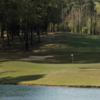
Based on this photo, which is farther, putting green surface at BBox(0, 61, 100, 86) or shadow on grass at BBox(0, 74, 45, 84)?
shadow on grass at BBox(0, 74, 45, 84)

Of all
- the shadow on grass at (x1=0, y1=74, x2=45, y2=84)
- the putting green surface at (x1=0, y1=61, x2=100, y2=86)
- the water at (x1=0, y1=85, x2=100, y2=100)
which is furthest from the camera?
the shadow on grass at (x1=0, y1=74, x2=45, y2=84)

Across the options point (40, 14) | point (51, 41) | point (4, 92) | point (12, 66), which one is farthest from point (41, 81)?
point (51, 41)

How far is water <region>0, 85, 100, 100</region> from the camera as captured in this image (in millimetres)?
25188

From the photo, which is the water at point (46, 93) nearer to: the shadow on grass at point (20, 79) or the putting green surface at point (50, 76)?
the putting green surface at point (50, 76)

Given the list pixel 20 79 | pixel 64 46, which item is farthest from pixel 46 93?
pixel 64 46

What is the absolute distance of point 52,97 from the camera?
25.4 meters

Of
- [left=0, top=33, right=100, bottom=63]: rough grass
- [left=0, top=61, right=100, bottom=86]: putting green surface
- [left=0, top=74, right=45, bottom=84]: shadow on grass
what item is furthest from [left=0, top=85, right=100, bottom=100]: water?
[left=0, top=33, right=100, bottom=63]: rough grass

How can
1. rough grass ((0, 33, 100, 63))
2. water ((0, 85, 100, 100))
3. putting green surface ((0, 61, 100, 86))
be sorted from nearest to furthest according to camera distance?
water ((0, 85, 100, 100)) < putting green surface ((0, 61, 100, 86)) < rough grass ((0, 33, 100, 63))

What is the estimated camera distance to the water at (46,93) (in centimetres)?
2519

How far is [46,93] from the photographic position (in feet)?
88.3

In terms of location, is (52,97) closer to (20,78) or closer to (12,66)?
(20,78)

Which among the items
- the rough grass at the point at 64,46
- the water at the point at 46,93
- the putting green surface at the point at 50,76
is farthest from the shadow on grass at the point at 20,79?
the rough grass at the point at 64,46

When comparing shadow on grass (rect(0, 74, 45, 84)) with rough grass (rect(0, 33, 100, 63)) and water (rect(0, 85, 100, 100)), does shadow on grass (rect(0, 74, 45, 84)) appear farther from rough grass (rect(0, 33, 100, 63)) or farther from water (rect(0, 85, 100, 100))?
rough grass (rect(0, 33, 100, 63))

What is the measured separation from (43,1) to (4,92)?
179 feet
